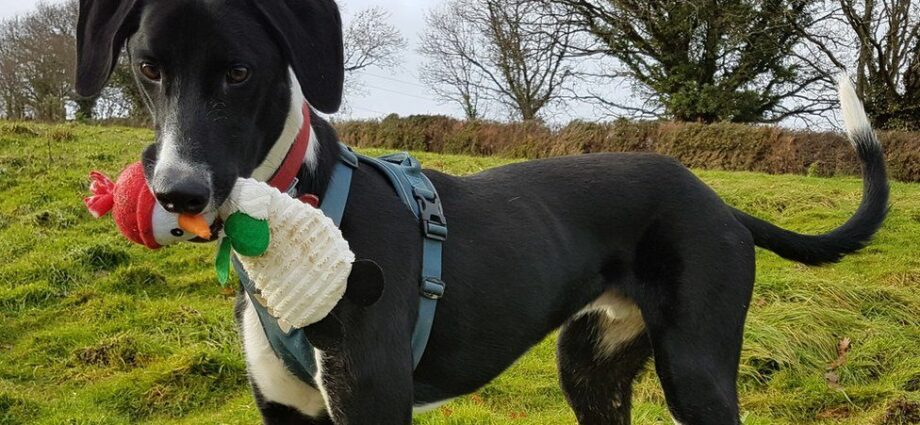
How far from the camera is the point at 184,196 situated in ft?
5.72

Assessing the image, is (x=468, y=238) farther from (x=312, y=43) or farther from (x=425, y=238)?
(x=312, y=43)

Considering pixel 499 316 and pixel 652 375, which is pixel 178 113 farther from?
pixel 652 375

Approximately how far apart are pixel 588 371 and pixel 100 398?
9.57 ft

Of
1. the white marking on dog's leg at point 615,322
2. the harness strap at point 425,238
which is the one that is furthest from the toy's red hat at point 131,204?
the white marking on dog's leg at point 615,322

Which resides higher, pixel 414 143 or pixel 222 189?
pixel 222 189

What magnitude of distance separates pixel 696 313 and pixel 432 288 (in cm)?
108

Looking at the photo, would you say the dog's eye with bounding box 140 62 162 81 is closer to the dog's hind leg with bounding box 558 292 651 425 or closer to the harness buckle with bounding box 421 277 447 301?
the harness buckle with bounding box 421 277 447 301

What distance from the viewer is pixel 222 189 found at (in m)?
1.86

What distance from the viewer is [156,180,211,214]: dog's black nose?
5.68 feet

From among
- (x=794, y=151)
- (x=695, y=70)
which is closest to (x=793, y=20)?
(x=695, y=70)

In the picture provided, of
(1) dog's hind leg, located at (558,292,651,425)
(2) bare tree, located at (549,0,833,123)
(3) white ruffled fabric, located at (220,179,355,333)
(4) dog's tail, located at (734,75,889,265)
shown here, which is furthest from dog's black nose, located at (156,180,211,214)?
(2) bare tree, located at (549,0,833,123)

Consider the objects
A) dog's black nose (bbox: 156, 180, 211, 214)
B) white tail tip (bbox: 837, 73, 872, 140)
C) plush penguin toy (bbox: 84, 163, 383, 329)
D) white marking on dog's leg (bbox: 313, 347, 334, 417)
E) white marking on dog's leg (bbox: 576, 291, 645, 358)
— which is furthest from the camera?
white tail tip (bbox: 837, 73, 872, 140)

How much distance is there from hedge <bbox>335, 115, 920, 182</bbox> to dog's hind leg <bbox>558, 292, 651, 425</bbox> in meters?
12.4

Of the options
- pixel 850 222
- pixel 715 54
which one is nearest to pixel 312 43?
pixel 850 222
